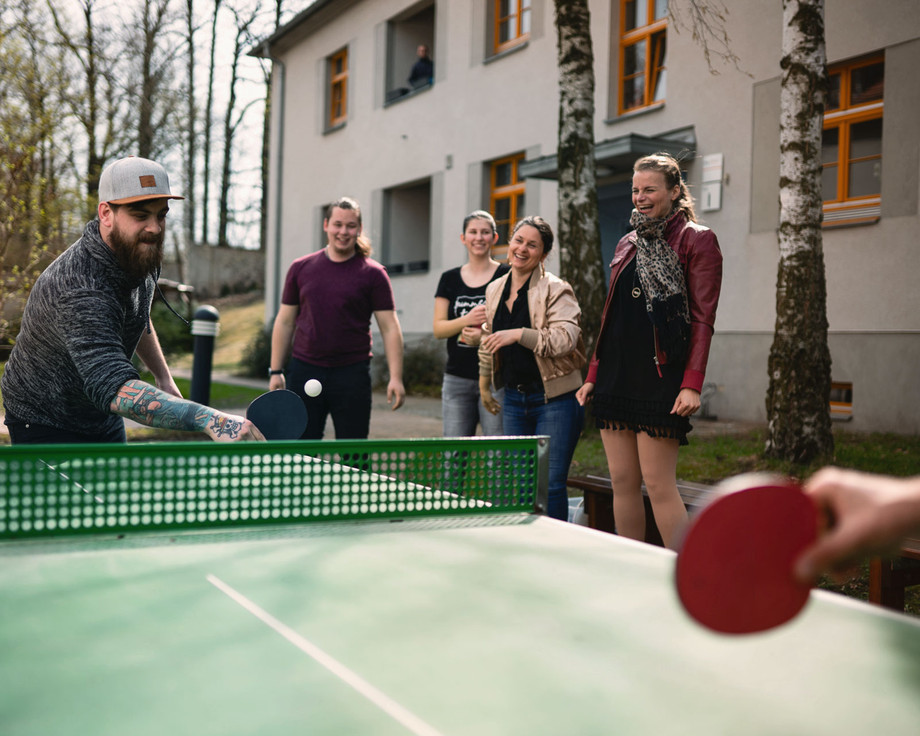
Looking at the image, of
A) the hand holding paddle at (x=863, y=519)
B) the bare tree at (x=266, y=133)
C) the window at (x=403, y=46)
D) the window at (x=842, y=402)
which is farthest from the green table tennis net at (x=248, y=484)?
the bare tree at (x=266, y=133)

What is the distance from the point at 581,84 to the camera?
945 centimetres

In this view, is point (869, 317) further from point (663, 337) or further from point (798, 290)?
point (663, 337)

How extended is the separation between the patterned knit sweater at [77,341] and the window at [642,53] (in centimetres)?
1082

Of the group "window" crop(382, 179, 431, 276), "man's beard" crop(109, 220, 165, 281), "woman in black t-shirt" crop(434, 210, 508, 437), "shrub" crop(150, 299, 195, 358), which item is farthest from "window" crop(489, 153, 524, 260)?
"man's beard" crop(109, 220, 165, 281)

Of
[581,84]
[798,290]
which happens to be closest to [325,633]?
[798,290]

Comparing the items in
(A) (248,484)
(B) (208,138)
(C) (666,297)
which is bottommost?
(A) (248,484)

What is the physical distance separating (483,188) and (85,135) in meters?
8.15

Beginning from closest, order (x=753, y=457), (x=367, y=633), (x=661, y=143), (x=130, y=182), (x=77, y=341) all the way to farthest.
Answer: (x=367, y=633) → (x=77, y=341) → (x=130, y=182) → (x=753, y=457) → (x=661, y=143)

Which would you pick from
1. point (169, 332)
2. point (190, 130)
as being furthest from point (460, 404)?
point (190, 130)

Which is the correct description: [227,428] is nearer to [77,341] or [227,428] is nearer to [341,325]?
[77,341]

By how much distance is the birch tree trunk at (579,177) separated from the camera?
9391 millimetres

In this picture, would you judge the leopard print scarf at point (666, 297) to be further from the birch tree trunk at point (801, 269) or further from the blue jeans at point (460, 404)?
the birch tree trunk at point (801, 269)

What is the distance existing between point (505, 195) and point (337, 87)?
7.67 m

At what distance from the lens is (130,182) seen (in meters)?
2.84
